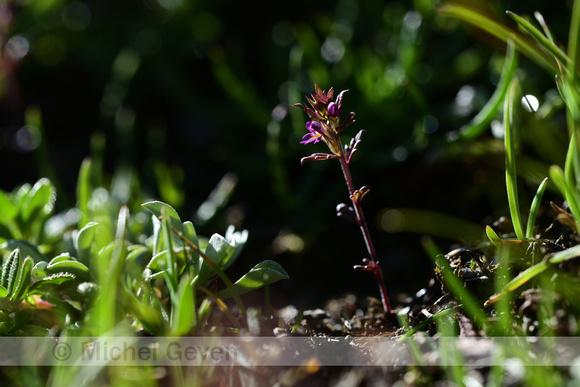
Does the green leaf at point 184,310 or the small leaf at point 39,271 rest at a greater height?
the small leaf at point 39,271

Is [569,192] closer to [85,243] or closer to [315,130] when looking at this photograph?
[315,130]

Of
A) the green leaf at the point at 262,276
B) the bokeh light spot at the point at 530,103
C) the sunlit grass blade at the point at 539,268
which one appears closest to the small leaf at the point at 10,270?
the green leaf at the point at 262,276

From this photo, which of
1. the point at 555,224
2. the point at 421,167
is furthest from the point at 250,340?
the point at 421,167

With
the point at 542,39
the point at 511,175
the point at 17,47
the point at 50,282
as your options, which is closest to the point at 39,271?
the point at 50,282

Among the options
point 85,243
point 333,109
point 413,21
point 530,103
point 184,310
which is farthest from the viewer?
point 413,21

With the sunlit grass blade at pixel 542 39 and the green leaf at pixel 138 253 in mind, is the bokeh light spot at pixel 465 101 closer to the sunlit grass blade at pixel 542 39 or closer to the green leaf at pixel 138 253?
the sunlit grass blade at pixel 542 39

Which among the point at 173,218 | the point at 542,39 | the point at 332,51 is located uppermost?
the point at 332,51
